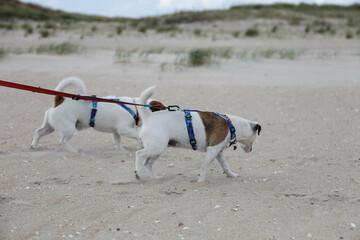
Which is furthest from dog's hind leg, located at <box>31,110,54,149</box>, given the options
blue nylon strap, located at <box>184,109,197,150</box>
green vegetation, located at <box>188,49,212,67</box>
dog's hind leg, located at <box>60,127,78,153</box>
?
green vegetation, located at <box>188,49,212,67</box>

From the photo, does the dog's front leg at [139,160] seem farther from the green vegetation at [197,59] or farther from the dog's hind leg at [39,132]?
the green vegetation at [197,59]

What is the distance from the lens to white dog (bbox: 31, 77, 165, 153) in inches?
286

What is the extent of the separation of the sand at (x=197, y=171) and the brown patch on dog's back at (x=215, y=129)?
555mm

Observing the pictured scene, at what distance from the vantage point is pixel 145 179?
6098mm

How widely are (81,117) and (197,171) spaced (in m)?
2.09

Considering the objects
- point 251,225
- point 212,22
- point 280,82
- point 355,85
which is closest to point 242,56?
point 280,82

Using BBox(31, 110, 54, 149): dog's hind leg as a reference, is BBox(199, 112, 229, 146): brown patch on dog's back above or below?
above

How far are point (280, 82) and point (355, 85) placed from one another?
200 centimetres

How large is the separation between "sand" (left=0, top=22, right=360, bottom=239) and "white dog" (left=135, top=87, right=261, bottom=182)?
366 mm

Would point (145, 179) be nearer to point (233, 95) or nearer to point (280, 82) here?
point (233, 95)

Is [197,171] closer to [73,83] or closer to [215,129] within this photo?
[215,129]

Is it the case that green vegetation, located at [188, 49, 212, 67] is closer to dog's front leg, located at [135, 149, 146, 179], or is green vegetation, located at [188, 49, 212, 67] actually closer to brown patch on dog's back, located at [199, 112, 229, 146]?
brown patch on dog's back, located at [199, 112, 229, 146]

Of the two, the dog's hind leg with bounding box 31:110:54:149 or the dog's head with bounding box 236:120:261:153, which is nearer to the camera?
the dog's head with bounding box 236:120:261:153

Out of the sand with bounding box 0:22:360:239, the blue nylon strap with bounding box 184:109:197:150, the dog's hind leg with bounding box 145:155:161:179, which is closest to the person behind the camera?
the sand with bounding box 0:22:360:239
